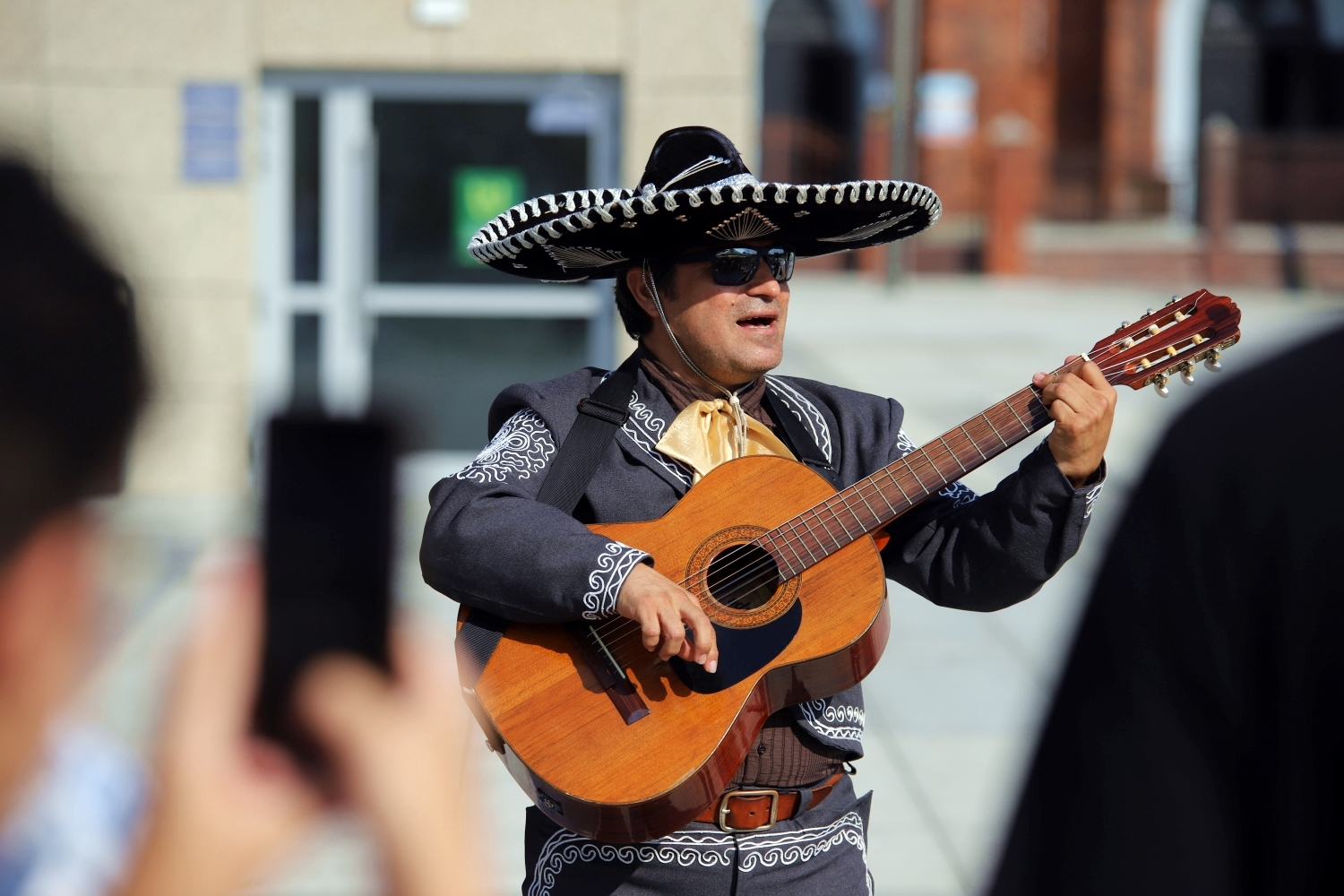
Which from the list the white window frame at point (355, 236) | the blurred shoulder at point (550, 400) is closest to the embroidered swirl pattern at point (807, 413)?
the blurred shoulder at point (550, 400)

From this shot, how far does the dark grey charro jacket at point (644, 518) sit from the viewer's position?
7.63 feet

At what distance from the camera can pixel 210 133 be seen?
812 centimetres

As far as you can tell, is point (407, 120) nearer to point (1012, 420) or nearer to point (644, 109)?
point (644, 109)

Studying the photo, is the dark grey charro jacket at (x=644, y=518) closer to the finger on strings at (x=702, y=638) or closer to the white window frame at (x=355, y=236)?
the finger on strings at (x=702, y=638)

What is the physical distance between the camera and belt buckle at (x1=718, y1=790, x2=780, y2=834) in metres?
2.40

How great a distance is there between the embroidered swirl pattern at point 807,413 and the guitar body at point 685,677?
0.13 metres

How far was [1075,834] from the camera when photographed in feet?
3.65

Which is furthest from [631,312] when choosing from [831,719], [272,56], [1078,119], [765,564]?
[1078,119]

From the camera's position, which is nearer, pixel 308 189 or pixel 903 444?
pixel 903 444

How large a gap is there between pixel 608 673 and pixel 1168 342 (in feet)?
3.43

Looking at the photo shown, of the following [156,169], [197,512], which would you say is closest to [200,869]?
[197,512]

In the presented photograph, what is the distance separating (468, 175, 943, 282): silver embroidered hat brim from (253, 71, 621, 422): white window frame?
5.62 meters

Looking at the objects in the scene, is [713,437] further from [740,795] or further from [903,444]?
[740,795]

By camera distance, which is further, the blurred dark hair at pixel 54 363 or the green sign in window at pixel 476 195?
the green sign in window at pixel 476 195
